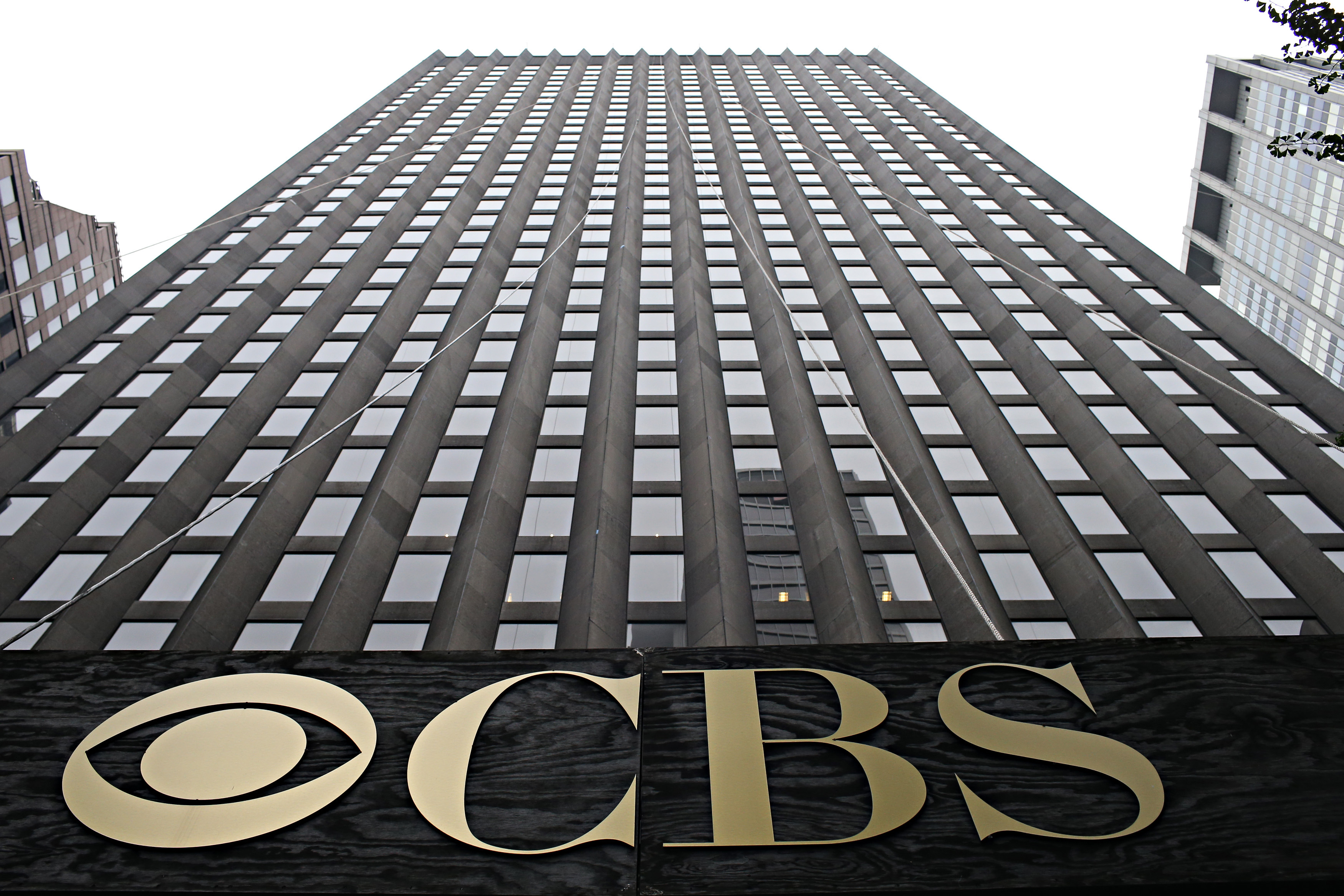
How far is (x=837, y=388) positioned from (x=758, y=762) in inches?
321

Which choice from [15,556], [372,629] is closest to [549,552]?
[372,629]

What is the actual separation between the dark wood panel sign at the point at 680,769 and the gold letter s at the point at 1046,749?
1.0 inches

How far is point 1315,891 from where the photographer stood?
6469 millimetres

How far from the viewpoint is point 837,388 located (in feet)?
46.4

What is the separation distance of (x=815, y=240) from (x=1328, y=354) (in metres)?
101

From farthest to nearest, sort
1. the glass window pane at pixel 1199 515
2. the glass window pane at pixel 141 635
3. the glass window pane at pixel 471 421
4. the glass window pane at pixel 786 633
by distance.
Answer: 1. the glass window pane at pixel 471 421
2. the glass window pane at pixel 1199 515
3. the glass window pane at pixel 786 633
4. the glass window pane at pixel 141 635

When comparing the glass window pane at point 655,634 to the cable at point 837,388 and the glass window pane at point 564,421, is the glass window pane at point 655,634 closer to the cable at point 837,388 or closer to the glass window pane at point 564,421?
the cable at point 837,388

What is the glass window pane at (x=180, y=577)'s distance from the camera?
69.3 ft

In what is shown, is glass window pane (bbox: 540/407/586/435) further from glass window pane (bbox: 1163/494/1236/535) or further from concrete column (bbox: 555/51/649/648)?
glass window pane (bbox: 1163/494/1236/535)

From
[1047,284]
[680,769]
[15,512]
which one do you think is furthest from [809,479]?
[15,512]

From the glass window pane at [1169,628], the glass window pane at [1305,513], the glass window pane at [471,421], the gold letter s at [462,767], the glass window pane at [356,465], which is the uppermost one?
the gold letter s at [462,767]

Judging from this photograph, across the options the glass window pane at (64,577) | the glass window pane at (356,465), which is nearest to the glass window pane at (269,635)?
the glass window pane at (64,577)

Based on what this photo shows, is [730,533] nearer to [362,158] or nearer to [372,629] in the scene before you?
[372,629]

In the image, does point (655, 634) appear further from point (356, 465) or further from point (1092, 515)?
point (1092, 515)
